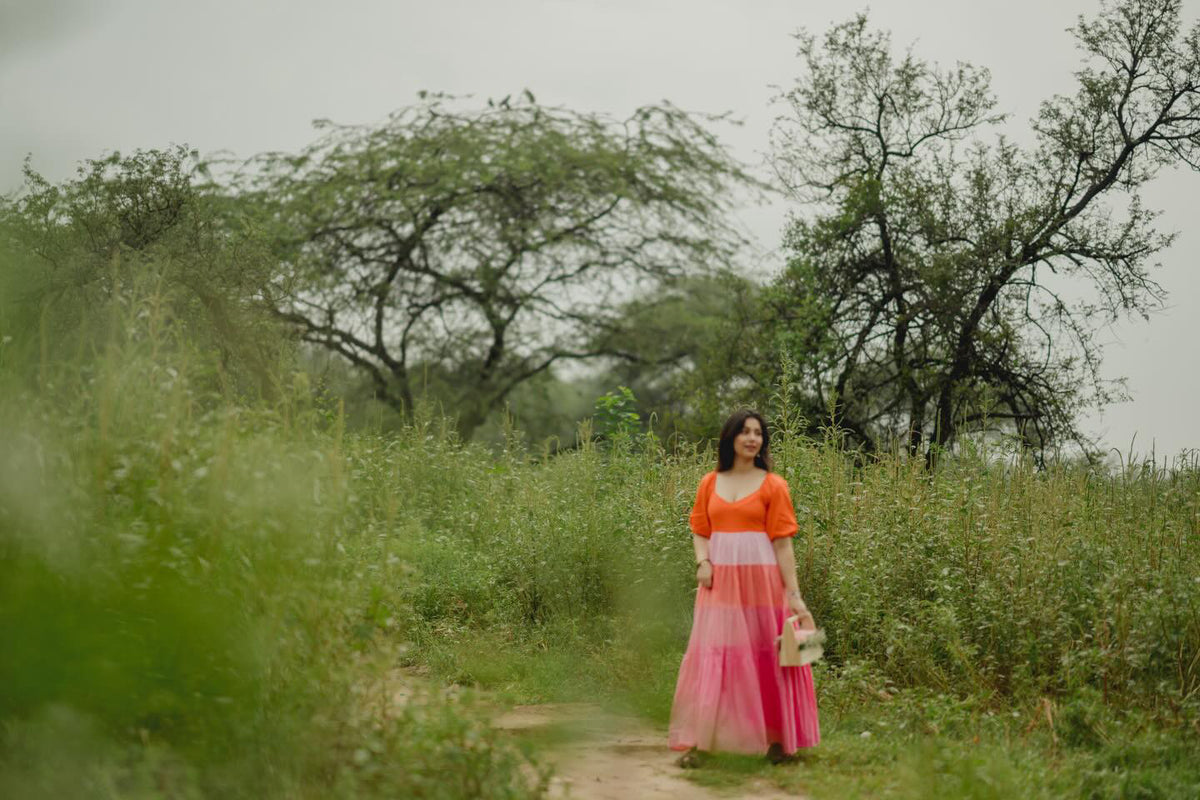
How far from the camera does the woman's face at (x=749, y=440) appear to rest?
571cm

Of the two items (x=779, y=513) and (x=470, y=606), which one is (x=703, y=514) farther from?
(x=470, y=606)

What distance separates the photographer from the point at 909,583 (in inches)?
291

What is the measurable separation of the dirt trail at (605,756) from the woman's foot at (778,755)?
0.97ft

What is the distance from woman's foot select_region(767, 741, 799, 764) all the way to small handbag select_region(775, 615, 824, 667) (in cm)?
46

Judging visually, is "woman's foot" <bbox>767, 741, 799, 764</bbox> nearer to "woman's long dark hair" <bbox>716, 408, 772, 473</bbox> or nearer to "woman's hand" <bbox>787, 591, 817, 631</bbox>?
"woman's hand" <bbox>787, 591, 817, 631</bbox>

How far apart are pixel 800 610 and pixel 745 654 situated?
35 centimetres

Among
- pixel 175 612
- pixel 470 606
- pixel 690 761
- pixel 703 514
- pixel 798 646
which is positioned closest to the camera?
pixel 175 612

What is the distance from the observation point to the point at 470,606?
29.6 ft

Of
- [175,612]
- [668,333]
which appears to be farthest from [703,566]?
[668,333]

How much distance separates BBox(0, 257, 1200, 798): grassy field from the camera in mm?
3768

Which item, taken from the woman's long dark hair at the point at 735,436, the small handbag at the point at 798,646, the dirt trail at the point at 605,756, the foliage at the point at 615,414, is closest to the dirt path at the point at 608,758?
the dirt trail at the point at 605,756

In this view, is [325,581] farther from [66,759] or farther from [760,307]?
[760,307]

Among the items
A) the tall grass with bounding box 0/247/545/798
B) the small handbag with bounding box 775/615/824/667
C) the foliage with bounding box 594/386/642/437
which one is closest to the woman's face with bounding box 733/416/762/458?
the small handbag with bounding box 775/615/824/667

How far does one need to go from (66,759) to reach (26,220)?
7387mm
